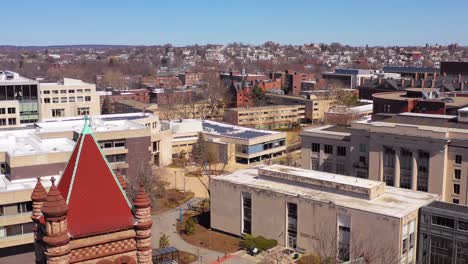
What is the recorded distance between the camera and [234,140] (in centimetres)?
7500

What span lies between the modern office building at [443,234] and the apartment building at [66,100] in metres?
60.6

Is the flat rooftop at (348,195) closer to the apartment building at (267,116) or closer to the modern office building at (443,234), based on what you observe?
the modern office building at (443,234)

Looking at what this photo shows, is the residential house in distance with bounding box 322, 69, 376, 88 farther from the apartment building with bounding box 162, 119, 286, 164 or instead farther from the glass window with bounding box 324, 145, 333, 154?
the glass window with bounding box 324, 145, 333, 154

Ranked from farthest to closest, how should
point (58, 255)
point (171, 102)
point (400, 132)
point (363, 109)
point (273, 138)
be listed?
point (171, 102) < point (363, 109) < point (273, 138) < point (400, 132) < point (58, 255)

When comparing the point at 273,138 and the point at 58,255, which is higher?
the point at 58,255

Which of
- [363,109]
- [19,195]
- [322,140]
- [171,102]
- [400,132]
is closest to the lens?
[19,195]

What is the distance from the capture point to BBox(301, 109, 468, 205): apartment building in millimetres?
45500

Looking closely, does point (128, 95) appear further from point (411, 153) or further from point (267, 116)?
point (411, 153)

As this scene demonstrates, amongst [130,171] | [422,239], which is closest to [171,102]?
Answer: [130,171]

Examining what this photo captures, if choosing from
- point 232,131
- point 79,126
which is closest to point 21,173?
point 79,126

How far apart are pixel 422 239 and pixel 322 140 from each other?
20300 millimetres

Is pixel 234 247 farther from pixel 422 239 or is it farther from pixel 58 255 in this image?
pixel 58 255

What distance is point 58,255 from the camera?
49.1 feet

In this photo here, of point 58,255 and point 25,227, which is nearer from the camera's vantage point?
point 58,255
